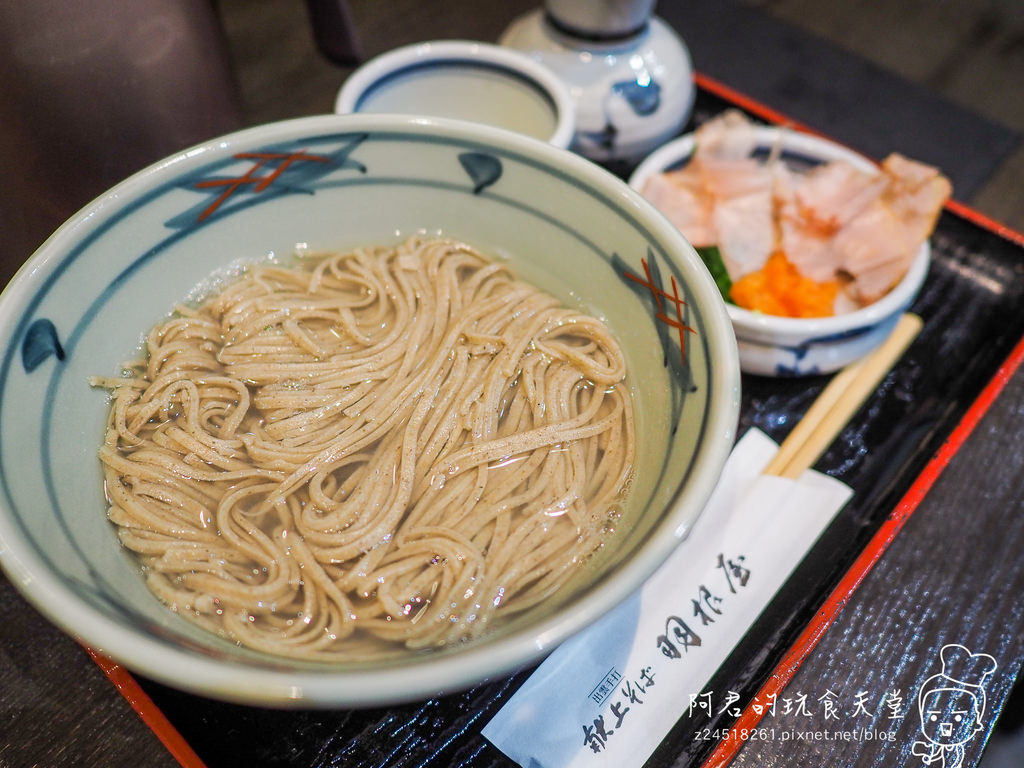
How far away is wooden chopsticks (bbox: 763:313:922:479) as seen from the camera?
1.55m

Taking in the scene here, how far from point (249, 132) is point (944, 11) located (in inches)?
138

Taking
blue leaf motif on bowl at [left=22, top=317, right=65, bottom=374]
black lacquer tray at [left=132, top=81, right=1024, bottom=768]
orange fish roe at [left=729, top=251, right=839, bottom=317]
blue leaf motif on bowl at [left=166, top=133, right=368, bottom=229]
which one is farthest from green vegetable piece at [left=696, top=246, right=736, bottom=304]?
blue leaf motif on bowl at [left=22, top=317, right=65, bottom=374]

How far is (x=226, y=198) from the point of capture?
140cm

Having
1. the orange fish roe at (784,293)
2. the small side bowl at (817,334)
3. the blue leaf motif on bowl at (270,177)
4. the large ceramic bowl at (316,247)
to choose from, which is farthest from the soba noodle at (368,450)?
the orange fish roe at (784,293)

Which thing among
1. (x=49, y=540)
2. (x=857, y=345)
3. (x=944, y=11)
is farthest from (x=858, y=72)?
(x=49, y=540)

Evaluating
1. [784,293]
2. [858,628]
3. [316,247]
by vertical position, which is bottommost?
[858,628]

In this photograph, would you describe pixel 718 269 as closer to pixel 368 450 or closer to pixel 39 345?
pixel 368 450

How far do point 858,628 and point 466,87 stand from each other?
1.61m

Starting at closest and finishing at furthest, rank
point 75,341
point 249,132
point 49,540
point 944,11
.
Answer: point 49,540 → point 75,341 → point 249,132 → point 944,11

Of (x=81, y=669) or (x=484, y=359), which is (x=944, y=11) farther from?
(x=81, y=669)

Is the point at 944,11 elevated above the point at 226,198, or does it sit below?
below

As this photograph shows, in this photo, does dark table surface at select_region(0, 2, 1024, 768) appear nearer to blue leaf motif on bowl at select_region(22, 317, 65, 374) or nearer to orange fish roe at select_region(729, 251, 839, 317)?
orange fish roe at select_region(729, 251, 839, 317)

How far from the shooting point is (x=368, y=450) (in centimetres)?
131

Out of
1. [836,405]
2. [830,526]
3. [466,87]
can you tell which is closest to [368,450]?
[830,526]
